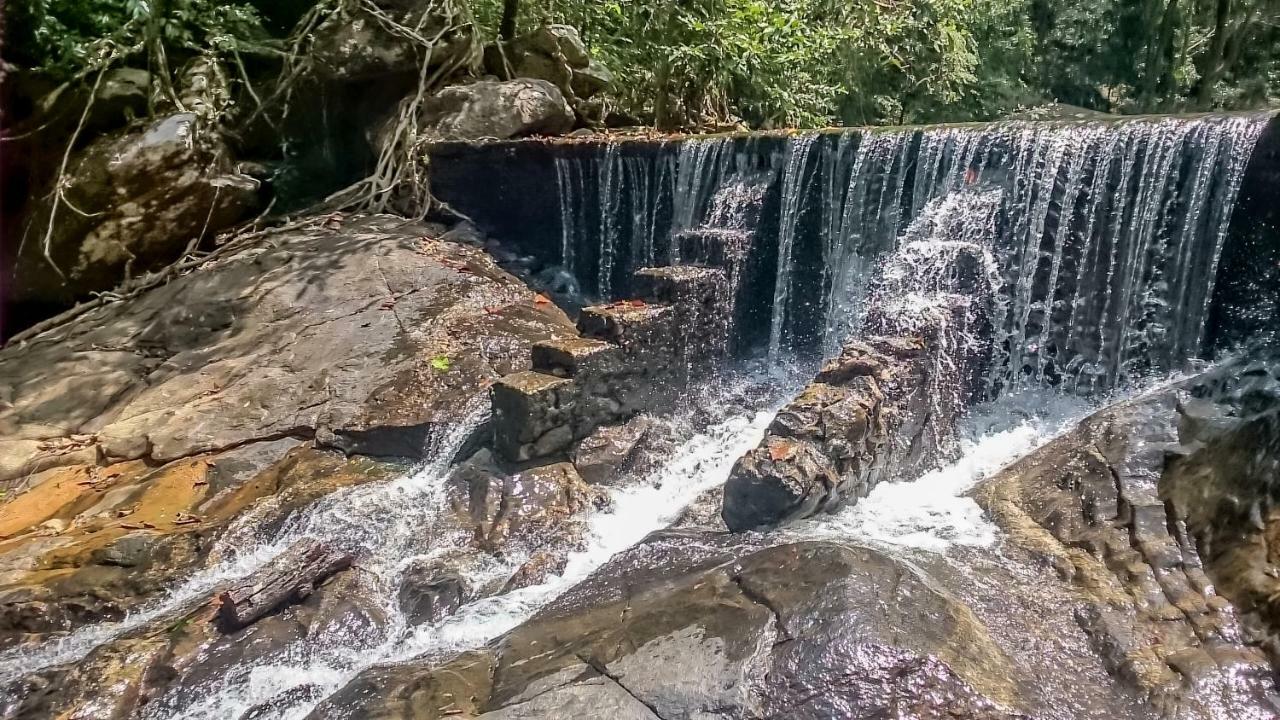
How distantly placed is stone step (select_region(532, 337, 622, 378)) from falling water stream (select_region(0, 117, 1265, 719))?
0.75 m

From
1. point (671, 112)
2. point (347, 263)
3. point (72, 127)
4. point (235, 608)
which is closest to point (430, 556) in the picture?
point (235, 608)

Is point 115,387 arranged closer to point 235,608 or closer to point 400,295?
point 400,295

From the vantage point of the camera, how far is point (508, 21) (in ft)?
32.0

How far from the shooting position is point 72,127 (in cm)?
736

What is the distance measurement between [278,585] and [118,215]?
16.6 feet

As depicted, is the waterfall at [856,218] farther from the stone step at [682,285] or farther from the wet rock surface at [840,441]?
the wet rock surface at [840,441]

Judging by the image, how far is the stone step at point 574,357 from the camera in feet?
16.2

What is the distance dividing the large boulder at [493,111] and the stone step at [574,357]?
3.77 meters

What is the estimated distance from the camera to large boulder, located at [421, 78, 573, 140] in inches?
323

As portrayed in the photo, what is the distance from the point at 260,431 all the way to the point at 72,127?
422 cm

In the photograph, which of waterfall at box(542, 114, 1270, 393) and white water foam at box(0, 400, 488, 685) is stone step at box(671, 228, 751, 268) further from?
white water foam at box(0, 400, 488, 685)

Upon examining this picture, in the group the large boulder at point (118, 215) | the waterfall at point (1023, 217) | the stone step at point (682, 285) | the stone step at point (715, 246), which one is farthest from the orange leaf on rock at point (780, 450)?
the large boulder at point (118, 215)

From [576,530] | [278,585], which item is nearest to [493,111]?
[576,530]

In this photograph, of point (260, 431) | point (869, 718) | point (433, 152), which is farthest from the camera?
point (433, 152)
